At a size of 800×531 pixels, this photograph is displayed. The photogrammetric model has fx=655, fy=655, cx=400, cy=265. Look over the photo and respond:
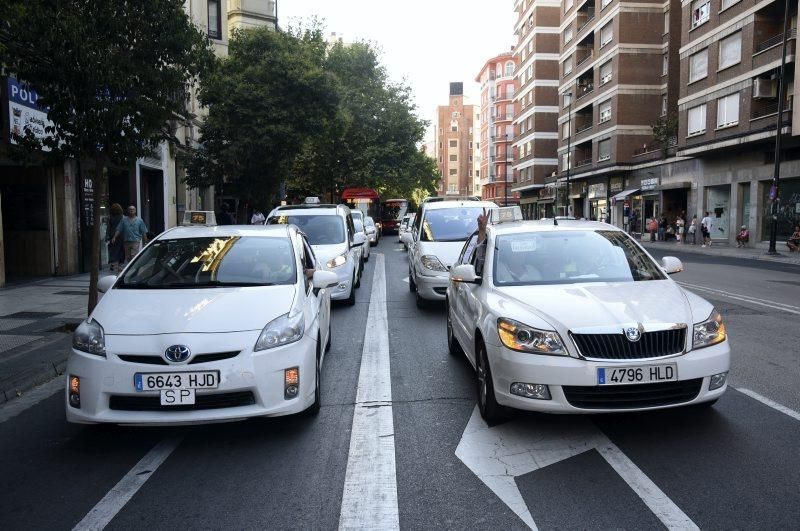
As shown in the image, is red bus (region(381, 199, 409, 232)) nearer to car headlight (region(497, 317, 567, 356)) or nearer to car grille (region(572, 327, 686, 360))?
car headlight (region(497, 317, 567, 356))

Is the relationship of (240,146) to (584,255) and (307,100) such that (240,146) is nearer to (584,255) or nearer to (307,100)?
(307,100)

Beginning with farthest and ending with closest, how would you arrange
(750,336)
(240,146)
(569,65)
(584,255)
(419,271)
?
(569,65) → (240,146) → (419,271) → (750,336) → (584,255)

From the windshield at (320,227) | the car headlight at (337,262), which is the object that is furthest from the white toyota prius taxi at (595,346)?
the windshield at (320,227)

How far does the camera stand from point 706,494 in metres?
3.53

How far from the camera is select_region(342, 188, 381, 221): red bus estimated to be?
4400 centimetres

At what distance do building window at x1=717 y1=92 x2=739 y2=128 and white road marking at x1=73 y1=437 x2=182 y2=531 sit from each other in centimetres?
3265

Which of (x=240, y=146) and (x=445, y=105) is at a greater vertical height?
(x=445, y=105)

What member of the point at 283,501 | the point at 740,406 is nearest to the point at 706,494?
the point at 740,406

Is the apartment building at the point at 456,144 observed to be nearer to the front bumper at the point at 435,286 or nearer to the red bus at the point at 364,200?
the red bus at the point at 364,200

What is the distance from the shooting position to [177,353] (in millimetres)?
4281

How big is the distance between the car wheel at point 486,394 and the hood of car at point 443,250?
209 inches

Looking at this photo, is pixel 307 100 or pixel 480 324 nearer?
pixel 480 324

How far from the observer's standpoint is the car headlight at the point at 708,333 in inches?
172

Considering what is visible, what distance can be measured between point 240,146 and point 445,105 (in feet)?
382
